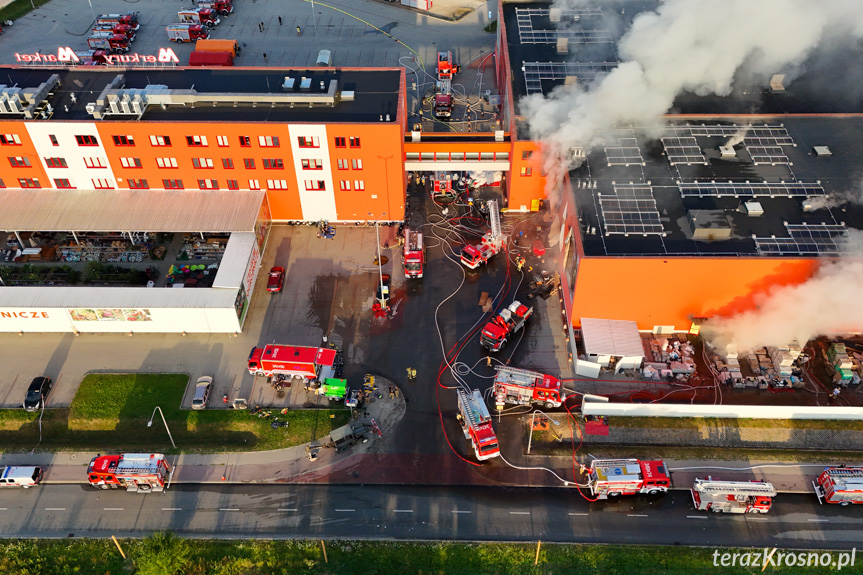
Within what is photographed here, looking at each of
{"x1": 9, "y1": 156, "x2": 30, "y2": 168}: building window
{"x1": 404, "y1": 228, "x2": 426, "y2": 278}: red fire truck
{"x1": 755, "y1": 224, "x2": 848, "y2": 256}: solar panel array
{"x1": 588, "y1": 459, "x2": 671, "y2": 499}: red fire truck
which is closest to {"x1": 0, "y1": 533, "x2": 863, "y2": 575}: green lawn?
{"x1": 588, "y1": 459, "x2": 671, "y2": 499}: red fire truck

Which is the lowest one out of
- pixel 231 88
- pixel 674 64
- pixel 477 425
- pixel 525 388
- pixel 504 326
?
pixel 477 425

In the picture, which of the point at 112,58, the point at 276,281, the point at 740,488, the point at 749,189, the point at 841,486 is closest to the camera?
the point at 740,488

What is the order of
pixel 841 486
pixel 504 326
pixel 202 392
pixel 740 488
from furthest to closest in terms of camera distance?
pixel 504 326 → pixel 202 392 → pixel 841 486 → pixel 740 488

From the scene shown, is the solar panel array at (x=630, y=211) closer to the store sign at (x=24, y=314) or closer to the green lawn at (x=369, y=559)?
the green lawn at (x=369, y=559)

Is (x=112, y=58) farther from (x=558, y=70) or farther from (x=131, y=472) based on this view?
(x=558, y=70)

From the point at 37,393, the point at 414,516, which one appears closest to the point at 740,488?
the point at 414,516

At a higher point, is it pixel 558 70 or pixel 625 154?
pixel 558 70
